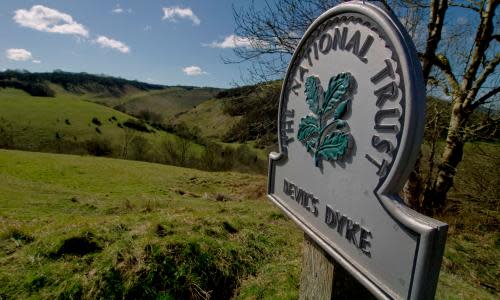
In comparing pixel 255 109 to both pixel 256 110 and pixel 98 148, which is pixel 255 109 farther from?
pixel 98 148

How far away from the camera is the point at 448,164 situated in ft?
26.8

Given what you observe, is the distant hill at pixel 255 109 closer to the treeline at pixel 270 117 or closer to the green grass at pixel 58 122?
the treeline at pixel 270 117

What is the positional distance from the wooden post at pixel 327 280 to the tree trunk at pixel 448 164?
6.60 metres

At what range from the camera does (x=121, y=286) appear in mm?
3600

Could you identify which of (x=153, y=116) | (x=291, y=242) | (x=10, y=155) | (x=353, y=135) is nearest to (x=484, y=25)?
(x=291, y=242)

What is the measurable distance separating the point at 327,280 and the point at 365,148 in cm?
116

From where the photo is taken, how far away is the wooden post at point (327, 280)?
235cm

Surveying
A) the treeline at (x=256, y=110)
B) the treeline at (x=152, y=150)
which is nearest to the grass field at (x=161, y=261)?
the treeline at (x=256, y=110)

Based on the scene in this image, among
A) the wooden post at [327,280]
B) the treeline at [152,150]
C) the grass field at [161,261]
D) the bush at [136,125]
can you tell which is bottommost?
the treeline at [152,150]

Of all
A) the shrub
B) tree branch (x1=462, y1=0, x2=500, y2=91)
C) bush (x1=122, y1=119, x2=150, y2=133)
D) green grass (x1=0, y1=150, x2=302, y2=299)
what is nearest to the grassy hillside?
bush (x1=122, y1=119, x2=150, y2=133)

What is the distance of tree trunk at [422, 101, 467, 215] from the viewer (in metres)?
8.05

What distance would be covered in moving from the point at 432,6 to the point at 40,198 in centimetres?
1393

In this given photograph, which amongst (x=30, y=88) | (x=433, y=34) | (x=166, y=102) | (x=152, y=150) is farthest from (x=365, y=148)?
(x=166, y=102)

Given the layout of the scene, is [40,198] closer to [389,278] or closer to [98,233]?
[98,233]
